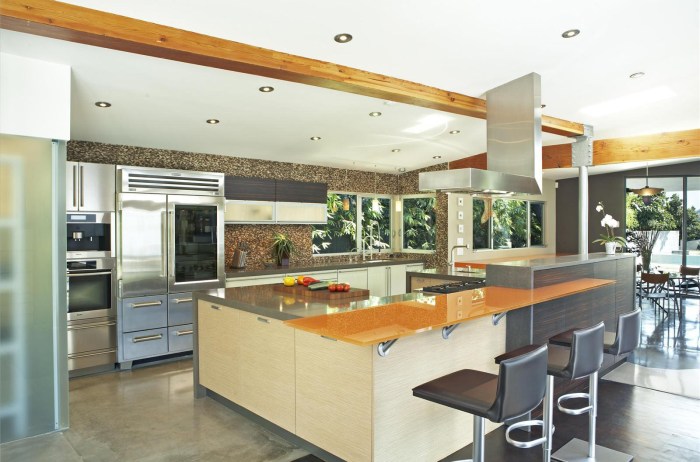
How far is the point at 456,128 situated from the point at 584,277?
83.6 inches

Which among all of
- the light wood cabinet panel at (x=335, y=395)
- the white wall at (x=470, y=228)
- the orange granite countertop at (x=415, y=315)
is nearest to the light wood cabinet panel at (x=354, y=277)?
the white wall at (x=470, y=228)

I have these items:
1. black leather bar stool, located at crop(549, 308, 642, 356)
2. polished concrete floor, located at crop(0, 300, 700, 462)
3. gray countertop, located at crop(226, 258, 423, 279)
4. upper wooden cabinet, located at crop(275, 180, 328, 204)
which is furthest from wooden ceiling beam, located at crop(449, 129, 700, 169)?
black leather bar stool, located at crop(549, 308, 642, 356)

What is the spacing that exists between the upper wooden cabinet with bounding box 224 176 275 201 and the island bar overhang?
2.07m

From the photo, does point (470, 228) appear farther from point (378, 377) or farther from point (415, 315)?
point (378, 377)

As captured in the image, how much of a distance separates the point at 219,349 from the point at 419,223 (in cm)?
481

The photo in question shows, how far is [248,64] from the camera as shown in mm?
2951

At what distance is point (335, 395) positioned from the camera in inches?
102

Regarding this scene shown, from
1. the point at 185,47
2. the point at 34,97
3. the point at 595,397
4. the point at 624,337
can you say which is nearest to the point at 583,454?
the point at 595,397

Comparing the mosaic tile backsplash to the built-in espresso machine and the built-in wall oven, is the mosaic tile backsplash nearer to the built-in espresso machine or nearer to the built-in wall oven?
the built-in espresso machine

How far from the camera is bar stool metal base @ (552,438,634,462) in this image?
9.27ft

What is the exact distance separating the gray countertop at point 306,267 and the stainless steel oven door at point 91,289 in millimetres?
1216

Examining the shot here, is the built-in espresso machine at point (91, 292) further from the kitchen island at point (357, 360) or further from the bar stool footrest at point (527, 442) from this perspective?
the bar stool footrest at point (527, 442)

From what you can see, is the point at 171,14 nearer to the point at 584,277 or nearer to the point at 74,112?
the point at 74,112

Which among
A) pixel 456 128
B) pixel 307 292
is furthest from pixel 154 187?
pixel 456 128
